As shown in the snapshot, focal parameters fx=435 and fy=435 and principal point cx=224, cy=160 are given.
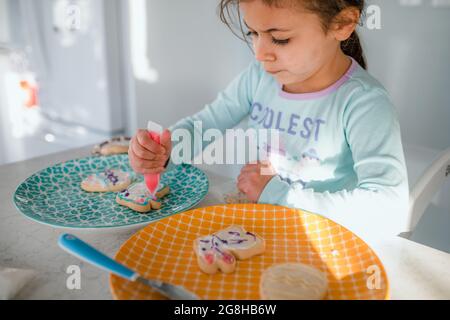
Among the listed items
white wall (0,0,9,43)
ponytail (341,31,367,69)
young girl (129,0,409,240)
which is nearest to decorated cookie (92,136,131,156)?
young girl (129,0,409,240)

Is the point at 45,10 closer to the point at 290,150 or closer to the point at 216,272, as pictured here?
the point at 290,150

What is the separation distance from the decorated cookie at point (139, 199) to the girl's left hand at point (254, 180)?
167 mm

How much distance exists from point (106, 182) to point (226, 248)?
0.36 m

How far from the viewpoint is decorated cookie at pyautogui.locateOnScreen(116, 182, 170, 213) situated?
788mm

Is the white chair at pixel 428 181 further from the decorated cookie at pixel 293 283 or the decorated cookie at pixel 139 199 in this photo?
the decorated cookie at pixel 139 199

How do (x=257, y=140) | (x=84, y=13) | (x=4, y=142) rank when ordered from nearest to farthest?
(x=257, y=140) → (x=84, y=13) → (x=4, y=142)

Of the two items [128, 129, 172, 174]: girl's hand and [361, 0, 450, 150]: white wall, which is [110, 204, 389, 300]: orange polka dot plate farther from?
[361, 0, 450, 150]: white wall

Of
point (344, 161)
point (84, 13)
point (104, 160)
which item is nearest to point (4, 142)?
point (84, 13)

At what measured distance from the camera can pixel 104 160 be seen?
1.02m

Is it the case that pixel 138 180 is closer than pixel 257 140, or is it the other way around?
pixel 138 180

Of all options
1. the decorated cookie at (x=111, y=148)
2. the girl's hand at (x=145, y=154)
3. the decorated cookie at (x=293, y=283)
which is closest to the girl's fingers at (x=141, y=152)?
the girl's hand at (x=145, y=154)

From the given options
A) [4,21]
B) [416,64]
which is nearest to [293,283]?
[416,64]

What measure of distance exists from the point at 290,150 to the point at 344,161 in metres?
0.13

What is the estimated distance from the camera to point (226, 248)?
631 millimetres
